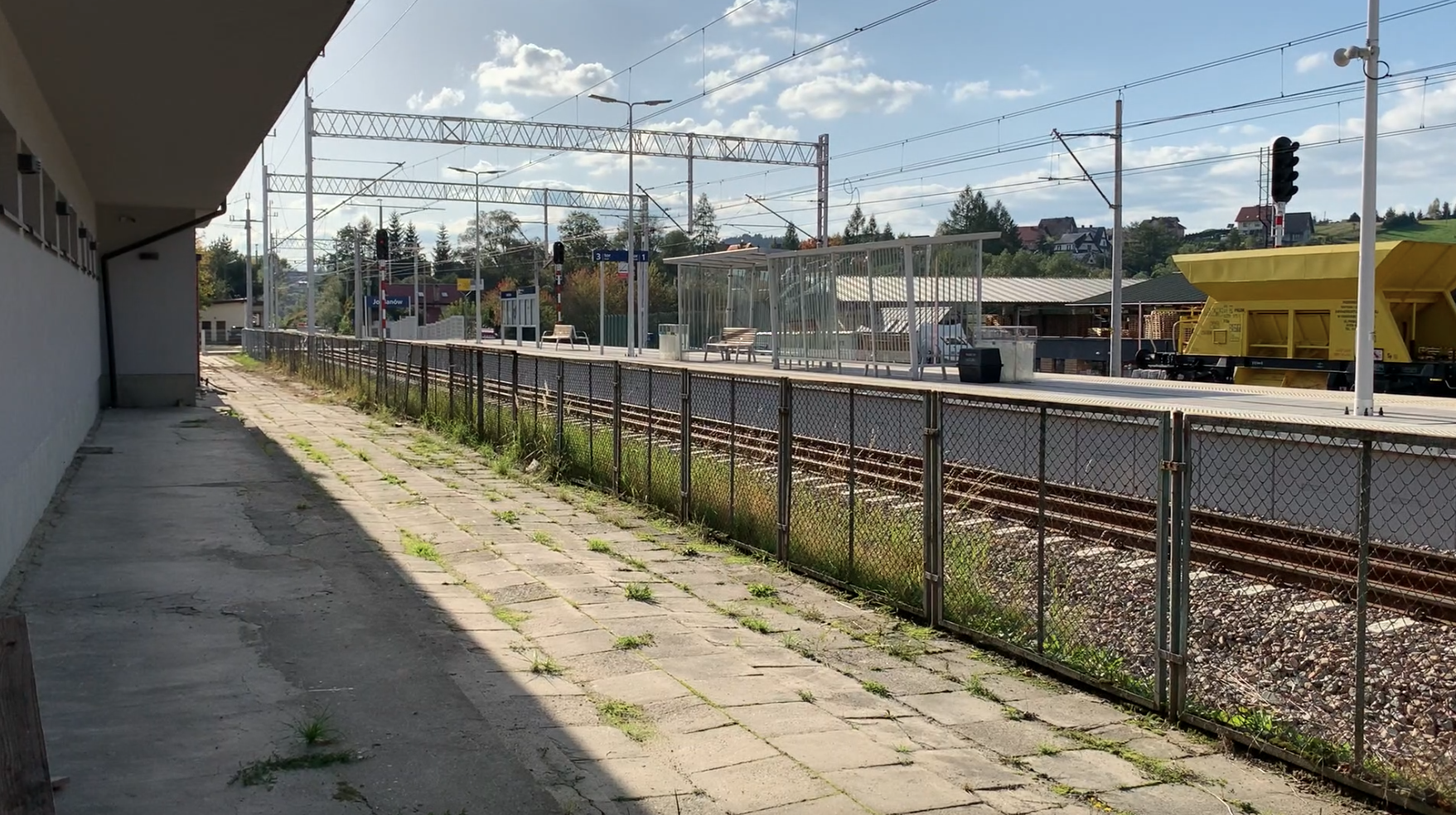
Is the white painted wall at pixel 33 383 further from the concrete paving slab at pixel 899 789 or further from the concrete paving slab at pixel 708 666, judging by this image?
the concrete paving slab at pixel 899 789

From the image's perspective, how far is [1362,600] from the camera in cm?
482

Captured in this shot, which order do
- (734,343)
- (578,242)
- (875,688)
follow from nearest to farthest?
(875,688) < (734,343) < (578,242)

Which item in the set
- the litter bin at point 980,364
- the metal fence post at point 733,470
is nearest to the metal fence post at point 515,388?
the metal fence post at point 733,470

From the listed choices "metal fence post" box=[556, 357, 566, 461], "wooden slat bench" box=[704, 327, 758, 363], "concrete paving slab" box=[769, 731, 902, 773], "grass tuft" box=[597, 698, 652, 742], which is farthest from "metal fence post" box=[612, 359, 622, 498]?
"wooden slat bench" box=[704, 327, 758, 363]

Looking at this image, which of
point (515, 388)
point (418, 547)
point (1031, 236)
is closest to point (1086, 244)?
point (1031, 236)

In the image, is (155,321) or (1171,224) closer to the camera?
(155,321)

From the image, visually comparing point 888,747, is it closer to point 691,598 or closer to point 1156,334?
point 691,598

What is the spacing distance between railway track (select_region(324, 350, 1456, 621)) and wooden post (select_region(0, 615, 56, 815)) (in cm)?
465

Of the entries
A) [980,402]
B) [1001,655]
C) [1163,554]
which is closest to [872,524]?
[980,402]

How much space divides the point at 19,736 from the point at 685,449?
7.82 metres

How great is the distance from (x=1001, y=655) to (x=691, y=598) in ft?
7.24

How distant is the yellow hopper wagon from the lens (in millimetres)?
23281

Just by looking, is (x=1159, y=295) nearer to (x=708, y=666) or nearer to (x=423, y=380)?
(x=423, y=380)

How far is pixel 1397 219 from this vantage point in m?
115
